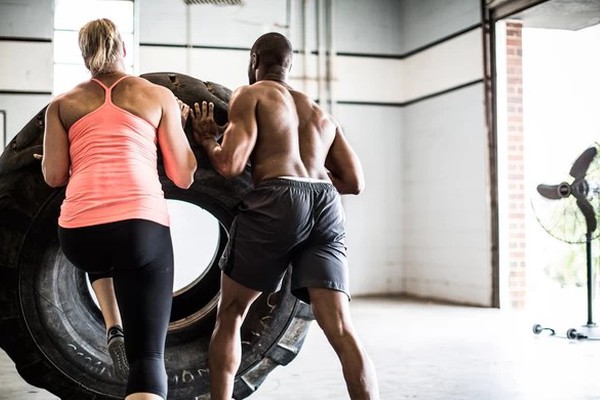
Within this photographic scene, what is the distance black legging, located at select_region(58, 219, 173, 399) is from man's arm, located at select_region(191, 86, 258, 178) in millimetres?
367

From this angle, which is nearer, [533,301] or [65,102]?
[65,102]

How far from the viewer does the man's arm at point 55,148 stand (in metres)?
2.32

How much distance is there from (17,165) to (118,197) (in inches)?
23.0

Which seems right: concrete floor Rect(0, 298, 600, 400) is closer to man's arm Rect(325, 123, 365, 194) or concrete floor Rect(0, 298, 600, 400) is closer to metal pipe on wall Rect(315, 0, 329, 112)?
man's arm Rect(325, 123, 365, 194)

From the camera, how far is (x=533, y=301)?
314 inches

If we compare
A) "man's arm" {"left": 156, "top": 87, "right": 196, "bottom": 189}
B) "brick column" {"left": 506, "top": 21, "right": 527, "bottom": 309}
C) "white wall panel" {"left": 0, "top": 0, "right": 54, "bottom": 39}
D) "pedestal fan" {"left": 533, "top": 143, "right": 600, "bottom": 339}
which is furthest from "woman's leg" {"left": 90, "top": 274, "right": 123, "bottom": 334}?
"white wall panel" {"left": 0, "top": 0, "right": 54, "bottom": 39}

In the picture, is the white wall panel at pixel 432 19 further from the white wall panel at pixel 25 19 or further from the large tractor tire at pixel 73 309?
the large tractor tire at pixel 73 309

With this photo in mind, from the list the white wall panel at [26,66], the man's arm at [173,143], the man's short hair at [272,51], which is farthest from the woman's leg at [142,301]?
the white wall panel at [26,66]

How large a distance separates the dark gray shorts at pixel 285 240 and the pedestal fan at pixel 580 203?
12.2ft

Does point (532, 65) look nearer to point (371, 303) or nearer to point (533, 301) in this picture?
point (533, 301)

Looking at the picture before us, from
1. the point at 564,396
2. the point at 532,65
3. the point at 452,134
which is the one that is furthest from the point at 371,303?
the point at 564,396

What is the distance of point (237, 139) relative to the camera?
254cm

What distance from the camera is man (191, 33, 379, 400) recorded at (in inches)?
100

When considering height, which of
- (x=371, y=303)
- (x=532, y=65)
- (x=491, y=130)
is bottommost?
(x=371, y=303)
